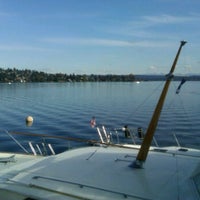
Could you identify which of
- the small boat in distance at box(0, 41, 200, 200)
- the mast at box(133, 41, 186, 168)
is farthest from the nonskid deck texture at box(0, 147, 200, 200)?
the mast at box(133, 41, 186, 168)

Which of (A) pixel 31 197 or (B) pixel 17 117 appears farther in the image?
(B) pixel 17 117

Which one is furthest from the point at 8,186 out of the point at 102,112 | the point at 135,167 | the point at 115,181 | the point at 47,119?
the point at 102,112

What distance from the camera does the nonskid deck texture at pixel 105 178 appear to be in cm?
802

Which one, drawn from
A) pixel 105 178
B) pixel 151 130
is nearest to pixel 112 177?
pixel 105 178

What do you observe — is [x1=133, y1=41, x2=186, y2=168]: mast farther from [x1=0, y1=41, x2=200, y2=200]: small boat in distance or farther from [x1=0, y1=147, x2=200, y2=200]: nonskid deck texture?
[x1=0, y1=147, x2=200, y2=200]: nonskid deck texture

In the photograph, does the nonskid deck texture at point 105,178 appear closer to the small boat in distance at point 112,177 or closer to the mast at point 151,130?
the small boat in distance at point 112,177

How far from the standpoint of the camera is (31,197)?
26.7 feet

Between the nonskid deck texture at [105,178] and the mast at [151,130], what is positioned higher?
the mast at [151,130]

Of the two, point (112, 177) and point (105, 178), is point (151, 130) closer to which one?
point (112, 177)

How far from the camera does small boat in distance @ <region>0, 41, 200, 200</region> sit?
801 centimetres

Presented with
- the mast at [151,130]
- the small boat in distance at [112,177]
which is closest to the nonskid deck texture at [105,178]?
the small boat in distance at [112,177]

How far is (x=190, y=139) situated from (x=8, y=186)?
2823cm

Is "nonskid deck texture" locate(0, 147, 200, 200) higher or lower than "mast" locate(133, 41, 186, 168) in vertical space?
lower

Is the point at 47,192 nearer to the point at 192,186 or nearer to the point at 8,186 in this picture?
the point at 8,186
